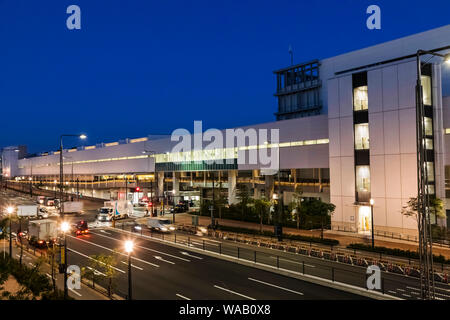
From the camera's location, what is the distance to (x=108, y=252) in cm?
3000

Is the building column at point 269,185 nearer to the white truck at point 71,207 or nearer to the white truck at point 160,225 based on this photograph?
the white truck at point 160,225

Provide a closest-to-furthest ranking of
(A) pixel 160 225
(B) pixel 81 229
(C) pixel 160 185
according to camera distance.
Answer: (B) pixel 81 229 → (A) pixel 160 225 → (C) pixel 160 185

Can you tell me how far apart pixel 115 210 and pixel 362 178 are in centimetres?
3438

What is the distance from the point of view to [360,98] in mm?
38531

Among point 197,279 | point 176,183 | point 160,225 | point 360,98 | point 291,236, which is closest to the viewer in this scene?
point 197,279

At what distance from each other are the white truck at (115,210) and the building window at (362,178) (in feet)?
108

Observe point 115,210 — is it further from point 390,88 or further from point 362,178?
point 390,88

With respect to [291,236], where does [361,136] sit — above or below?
above

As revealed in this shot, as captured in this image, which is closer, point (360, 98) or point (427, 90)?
point (427, 90)

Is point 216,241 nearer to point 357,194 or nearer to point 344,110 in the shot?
point 357,194

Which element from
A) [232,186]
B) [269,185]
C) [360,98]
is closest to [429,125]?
[360,98]

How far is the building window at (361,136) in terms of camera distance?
37.8m

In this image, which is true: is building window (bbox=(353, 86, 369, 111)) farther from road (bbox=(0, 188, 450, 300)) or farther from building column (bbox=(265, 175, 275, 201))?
building column (bbox=(265, 175, 275, 201))
